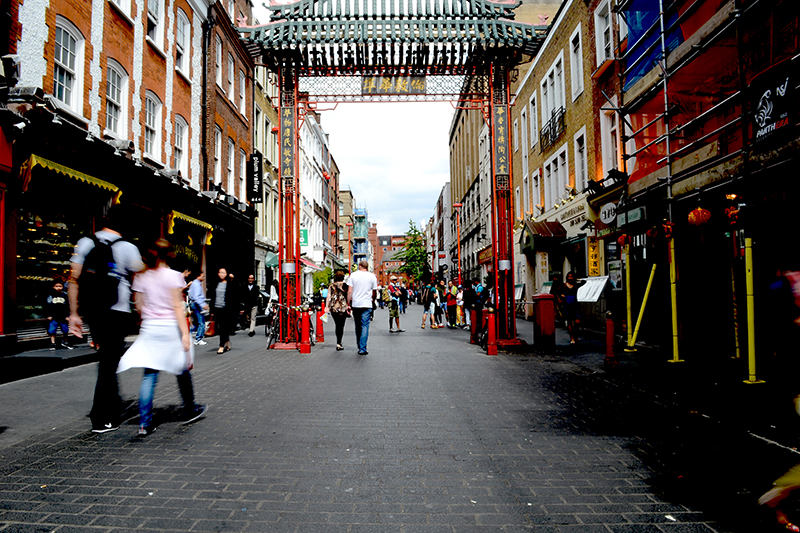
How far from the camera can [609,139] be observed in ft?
52.4

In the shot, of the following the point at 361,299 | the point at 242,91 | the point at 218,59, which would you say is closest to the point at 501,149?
the point at 361,299

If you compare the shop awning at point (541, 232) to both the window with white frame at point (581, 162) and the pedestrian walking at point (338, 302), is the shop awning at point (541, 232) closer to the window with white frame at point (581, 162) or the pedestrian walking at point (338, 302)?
the window with white frame at point (581, 162)

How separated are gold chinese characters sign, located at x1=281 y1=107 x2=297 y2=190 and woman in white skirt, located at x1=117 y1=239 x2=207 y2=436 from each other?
25.5 ft

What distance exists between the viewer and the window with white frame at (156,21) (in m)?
15.6

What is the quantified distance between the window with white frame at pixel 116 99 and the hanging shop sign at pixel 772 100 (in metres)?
13.3

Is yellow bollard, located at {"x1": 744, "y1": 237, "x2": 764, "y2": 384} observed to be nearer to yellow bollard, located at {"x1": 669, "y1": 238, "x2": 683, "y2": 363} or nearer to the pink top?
yellow bollard, located at {"x1": 669, "y1": 238, "x2": 683, "y2": 363}

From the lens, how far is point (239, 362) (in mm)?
10188

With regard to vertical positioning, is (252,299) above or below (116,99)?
below

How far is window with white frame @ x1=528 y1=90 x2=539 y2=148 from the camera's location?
23.8m

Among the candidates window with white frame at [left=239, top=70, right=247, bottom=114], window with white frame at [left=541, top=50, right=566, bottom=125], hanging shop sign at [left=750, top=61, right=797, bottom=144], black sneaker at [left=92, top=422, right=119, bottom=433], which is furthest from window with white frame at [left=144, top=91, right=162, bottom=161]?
hanging shop sign at [left=750, top=61, right=797, bottom=144]

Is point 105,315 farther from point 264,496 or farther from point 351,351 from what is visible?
point 351,351

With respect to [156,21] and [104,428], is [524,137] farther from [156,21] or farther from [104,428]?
[104,428]

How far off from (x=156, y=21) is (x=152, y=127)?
326cm

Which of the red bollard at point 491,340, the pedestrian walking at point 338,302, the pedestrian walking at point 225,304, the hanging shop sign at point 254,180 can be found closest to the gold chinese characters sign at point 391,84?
the pedestrian walking at point 338,302
